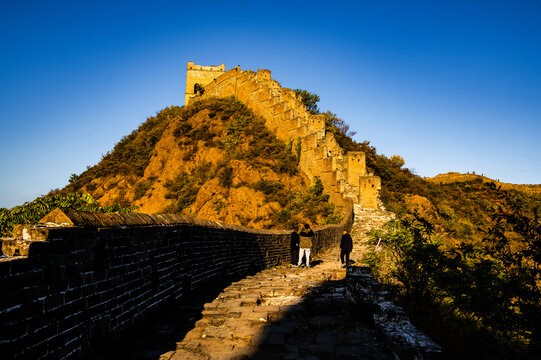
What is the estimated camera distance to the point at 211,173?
29.7m

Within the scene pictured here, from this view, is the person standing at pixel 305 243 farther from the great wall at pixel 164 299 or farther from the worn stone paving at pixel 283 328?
the worn stone paving at pixel 283 328

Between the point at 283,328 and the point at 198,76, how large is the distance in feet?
169

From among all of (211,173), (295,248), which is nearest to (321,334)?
(295,248)

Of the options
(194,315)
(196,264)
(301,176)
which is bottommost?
(194,315)

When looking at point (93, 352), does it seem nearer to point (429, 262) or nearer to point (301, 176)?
point (429, 262)

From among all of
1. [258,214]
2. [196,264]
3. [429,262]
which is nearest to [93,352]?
[196,264]

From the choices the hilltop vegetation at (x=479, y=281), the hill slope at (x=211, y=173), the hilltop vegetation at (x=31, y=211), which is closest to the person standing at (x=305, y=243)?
the hilltop vegetation at (x=479, y=281)

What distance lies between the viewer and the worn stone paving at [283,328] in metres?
3.80

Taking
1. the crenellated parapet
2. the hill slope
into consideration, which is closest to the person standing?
the hill slope

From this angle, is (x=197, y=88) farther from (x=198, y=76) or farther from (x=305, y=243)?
(x=305, y=243)

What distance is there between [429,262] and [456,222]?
916 inches

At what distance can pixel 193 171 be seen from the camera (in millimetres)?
31562

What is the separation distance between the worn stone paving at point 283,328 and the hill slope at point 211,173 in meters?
17.3

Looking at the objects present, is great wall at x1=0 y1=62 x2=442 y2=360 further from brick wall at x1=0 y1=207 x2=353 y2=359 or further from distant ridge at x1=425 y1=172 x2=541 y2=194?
distant ridge at x1=425 y1=172 x2=541 y2=194
